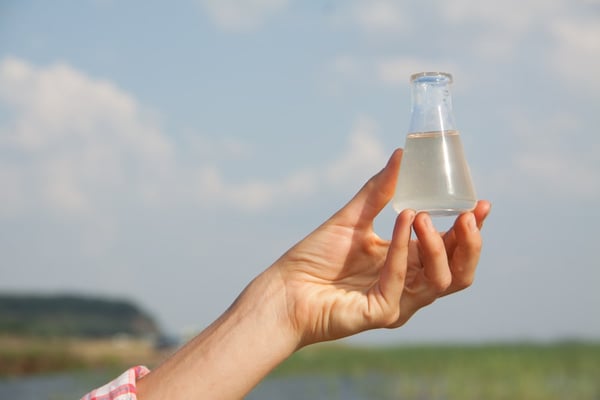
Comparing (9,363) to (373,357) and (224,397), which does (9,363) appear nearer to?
(373,357)

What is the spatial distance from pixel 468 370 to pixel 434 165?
1201 centimetres

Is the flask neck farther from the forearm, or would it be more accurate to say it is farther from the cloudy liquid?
the forearm

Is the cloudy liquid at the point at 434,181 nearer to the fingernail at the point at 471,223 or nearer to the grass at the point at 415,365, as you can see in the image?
the fingernail at the point at 471,223

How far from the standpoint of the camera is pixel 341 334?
2.08 m

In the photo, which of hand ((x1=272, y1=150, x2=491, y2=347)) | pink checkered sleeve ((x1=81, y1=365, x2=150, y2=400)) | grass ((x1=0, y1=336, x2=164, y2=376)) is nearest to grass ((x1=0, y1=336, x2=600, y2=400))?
grass ((x1=0, y1=336, x2=164, y2=376))

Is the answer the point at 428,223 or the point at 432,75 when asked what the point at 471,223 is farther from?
the point at 432,75

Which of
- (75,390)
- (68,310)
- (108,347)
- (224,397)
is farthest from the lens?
(68,310)

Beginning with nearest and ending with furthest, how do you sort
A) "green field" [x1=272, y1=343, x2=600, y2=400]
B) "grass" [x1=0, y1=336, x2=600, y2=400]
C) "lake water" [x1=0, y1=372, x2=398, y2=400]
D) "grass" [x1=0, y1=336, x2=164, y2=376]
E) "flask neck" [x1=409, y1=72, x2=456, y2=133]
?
1. "flask neck" [x1=409, y1=72, x2=456, y2=133]
2. "green field" [x1=272, y1=343, x2=600, y2=400]
3. "grass" [x1=0, y1=336, x2=600, y2=400]
4. "lake water" [x1=0, y1=372, x2=398, y2=400]
5. "grass" [x1=0, y1=336, x2=164, y2=376]

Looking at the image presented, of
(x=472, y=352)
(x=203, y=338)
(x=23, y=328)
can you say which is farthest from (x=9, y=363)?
(x=203, y=338)

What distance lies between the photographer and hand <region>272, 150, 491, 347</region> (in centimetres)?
203

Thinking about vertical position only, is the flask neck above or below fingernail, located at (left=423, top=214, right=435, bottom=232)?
above

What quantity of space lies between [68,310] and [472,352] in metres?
12.7

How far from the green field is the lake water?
0.41 feet

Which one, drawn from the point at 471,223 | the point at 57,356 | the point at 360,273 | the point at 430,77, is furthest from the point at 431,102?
the point at 57,356
